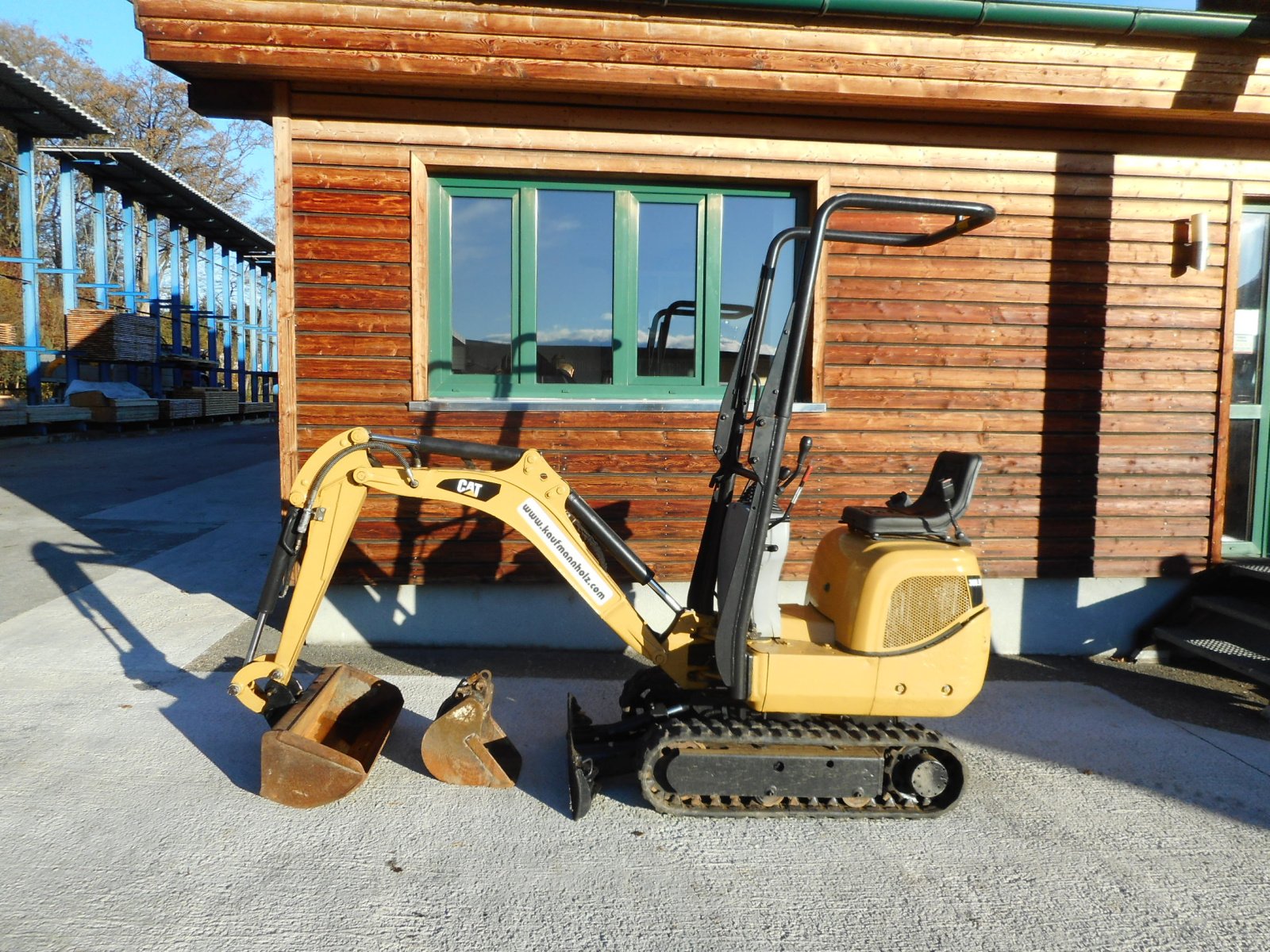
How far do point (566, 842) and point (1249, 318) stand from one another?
237 inches

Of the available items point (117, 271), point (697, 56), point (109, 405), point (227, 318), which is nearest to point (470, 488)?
point (697, 56)

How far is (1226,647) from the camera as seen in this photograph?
17.2 feet

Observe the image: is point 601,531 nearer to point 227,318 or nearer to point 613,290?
point 613,290

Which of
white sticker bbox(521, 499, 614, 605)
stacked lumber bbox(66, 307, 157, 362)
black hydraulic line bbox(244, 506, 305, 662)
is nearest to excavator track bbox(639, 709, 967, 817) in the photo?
white sticker bbox(521, 499, 614, 605)

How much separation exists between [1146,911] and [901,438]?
132 inches

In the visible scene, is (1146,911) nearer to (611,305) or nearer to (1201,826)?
(1201,826)

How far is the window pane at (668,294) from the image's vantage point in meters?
5.73

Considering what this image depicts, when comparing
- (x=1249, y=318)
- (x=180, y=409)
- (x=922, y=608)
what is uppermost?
(x=1249, y=318)

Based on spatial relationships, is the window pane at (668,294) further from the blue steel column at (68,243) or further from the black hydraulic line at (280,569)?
the blue steel column at (68,243)

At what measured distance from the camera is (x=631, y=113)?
542 centimetres

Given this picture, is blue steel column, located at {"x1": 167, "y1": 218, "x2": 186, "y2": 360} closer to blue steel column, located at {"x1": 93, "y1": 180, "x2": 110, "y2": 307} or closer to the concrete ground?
blue steel column, located at {"x1": 93, "y1": 180, "x2": 110, "y2": 307}

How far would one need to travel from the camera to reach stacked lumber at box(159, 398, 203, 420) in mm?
22188

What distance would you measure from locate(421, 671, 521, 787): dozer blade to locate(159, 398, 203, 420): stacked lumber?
2166 cm

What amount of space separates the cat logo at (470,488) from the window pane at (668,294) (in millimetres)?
2310
